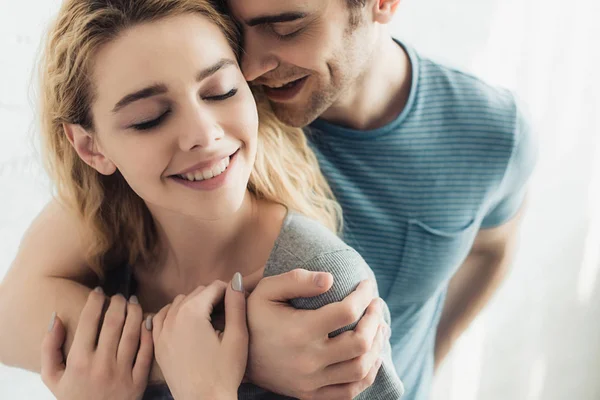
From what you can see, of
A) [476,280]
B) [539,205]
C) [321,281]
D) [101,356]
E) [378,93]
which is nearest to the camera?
[321,281]

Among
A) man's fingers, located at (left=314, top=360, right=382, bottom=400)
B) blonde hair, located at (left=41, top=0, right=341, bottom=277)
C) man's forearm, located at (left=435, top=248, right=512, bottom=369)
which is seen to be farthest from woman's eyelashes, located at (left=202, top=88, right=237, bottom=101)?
man's forearm, located at (left=435, top=248, right=512, bottom=369)

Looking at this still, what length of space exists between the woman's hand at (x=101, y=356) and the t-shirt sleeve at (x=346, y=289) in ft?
0.86

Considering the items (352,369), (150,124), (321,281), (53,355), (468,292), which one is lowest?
(468,292)

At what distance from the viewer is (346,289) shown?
0.93 m

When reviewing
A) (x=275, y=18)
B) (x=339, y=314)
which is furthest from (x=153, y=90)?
(x=339, y=314)

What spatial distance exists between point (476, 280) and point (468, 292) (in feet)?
0.15

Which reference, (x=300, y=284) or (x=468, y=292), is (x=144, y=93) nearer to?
(x=300, y=284)

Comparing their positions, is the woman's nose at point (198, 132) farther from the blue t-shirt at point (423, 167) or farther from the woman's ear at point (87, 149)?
the blue t-shirt at point (423, 167)

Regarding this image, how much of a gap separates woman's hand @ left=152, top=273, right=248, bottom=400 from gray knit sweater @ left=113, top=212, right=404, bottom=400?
0.24 ft

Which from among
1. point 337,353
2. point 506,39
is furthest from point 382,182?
point 506,39

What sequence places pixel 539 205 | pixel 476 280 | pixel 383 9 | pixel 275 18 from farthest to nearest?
pixel 539 205
pixel 476 280
pixel 383 9
pixel 275 18

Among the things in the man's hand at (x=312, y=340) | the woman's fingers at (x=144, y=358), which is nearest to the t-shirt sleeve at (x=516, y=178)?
the man's hand at (x=312, y=340)

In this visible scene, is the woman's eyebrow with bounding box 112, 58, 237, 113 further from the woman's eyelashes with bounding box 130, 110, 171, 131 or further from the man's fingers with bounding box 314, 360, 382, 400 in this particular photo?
the man's fingers with bounding box 314, 360, 382, 400

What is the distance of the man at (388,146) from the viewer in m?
1.12
